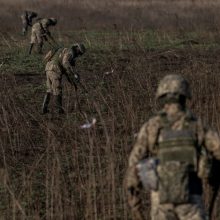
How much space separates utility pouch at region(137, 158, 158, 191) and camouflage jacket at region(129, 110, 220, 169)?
4.0 inches

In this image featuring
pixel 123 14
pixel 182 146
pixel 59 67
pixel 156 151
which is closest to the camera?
pixel 182 146

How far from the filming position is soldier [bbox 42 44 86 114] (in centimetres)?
1295

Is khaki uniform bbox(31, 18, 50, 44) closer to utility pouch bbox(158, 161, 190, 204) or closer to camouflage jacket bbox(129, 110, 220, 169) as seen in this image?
camouflage jacket bbox(129, 110, 220, 169)

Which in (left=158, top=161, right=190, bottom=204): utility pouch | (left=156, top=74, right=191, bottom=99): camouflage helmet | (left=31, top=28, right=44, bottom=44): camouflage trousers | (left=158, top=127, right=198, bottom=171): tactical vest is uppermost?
(left=31, top=28, right=44, bottom=44): camouflage trousers

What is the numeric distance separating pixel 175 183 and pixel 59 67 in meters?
8.11

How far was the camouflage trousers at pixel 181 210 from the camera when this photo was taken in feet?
17.2

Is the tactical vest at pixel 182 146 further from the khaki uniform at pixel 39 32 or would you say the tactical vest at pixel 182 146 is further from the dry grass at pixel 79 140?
the khaki uniform at pixel 39 32

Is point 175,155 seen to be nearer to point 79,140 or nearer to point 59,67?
point 79,140

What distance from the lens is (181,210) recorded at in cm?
525

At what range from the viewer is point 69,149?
1031cm

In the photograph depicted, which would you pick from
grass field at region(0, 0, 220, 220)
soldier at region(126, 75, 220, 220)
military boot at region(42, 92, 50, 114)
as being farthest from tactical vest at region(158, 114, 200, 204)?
military boot at region(42, 92, 50, 114)

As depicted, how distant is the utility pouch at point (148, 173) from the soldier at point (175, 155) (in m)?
0.02

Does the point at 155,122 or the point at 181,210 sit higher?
the point at 155,122

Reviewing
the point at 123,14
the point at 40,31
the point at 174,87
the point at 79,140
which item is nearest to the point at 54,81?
the point at 79,140
